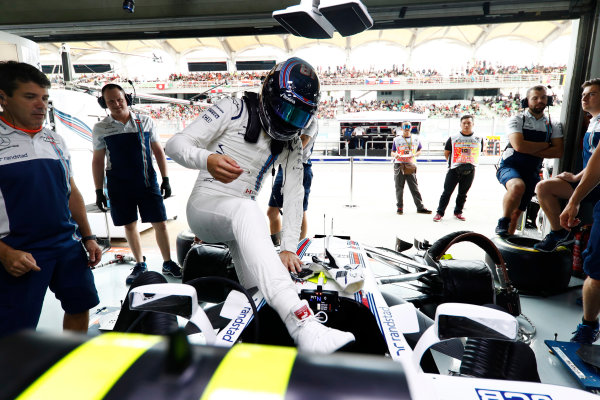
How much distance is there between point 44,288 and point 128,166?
5.76 ft

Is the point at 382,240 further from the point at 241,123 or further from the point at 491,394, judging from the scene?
the point at 491,394

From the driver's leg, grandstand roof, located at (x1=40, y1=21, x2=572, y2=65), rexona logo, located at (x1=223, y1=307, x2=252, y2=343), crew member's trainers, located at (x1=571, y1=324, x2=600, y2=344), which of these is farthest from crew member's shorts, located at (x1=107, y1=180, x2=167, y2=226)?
grandstand roof, located at (x1=40, y1=21, x2=572, y2=65)

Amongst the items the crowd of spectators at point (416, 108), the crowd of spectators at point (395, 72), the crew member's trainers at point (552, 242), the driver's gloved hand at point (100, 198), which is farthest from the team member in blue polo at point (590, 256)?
the crowd of spectators at point (395, 72)

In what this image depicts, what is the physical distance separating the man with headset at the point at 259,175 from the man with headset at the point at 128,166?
5.79 ft

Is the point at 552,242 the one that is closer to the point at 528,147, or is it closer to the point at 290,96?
the point at 528,147

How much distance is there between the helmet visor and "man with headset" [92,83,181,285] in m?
2.16

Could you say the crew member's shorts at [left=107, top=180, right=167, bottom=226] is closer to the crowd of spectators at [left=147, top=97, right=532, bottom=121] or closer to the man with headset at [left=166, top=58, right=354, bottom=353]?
the man with headset at [left=166, top=58, right=354, bottom=353]

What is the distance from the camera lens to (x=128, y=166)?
3209 millimetres

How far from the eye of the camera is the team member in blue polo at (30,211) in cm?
156

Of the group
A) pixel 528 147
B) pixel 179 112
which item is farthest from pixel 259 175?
pixel 179 112

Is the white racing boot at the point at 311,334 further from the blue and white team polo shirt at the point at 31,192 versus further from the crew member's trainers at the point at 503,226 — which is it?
the crew member's trainers at the point at 503,226

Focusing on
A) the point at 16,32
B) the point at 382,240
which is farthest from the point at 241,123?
the point at 16,32

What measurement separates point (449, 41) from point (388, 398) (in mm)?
29235

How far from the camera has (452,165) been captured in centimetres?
566
